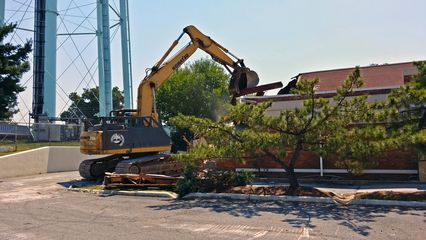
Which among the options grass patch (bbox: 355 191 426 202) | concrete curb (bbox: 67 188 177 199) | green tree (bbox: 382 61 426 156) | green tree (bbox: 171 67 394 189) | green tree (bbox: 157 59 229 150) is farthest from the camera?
green tree (bbox: 157 59 229 150)

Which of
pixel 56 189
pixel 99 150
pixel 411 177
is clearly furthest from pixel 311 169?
pixel 56 189

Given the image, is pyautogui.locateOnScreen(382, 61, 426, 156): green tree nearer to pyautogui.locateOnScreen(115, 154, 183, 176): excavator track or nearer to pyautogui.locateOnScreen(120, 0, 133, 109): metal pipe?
pyautogui.locateOnScreen(115, 154, 183, 176): excavator track

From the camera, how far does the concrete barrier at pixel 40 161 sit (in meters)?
21.7

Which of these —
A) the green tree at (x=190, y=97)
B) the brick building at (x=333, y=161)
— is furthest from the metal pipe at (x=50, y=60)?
the brick building at (x=333, y=161)

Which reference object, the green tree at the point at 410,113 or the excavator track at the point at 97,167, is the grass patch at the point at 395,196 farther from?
the excavator track at the point at 97,167

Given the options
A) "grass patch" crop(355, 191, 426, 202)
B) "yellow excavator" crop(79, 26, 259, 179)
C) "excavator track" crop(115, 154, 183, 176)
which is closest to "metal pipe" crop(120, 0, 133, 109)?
"yellow excavator" crop(79, 26, 259, 179)

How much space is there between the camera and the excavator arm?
19656mm

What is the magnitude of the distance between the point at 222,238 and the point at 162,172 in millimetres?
12086

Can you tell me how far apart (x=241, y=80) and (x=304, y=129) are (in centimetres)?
847

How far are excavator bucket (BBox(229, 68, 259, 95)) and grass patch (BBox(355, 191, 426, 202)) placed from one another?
9458 mm

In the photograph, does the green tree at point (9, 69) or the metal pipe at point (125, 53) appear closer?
the green tree at point (9, 69)

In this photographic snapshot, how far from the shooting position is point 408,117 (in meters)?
12.0

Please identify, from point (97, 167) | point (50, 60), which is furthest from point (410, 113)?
point (50, 60)

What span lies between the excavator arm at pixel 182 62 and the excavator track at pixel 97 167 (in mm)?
2768
